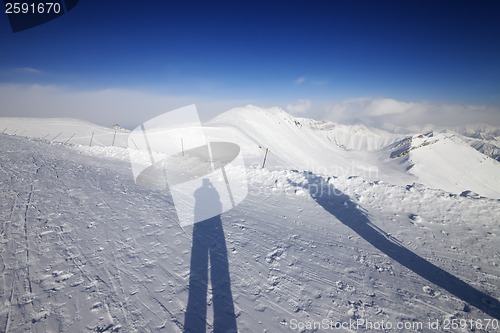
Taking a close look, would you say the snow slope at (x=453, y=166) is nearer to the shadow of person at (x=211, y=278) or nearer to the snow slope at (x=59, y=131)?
the shadow of person at (x=211, y=278)

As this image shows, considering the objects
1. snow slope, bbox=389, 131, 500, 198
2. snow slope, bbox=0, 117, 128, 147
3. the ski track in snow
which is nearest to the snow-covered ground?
the ski track in snow

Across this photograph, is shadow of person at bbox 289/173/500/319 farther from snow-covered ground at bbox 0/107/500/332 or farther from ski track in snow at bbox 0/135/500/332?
ski track in snow at bbox 0/135/500/332

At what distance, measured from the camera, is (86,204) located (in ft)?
27.7

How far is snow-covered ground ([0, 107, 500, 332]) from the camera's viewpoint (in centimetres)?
412

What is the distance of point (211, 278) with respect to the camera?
500 cm

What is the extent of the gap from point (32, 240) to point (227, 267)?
5.11 meters

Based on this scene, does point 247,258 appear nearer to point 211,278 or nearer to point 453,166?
point 211,278

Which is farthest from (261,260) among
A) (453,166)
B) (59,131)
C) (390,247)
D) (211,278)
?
(453,166)

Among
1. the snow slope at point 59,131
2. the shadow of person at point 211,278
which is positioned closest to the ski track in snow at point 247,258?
the shadow of person at point 211,278

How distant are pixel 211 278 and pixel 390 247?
16.7 ft

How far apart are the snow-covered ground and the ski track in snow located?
0.03 metres

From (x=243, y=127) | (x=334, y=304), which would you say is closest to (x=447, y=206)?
(x=334, y=304)

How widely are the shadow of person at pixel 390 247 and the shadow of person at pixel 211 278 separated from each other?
442 cm

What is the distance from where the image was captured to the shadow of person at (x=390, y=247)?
4746mm
